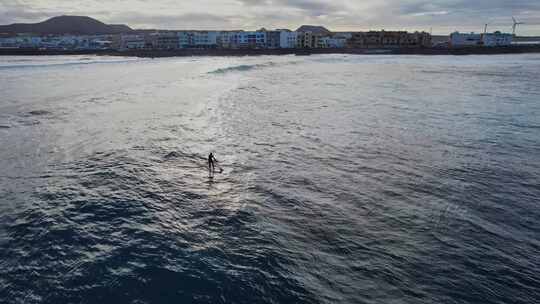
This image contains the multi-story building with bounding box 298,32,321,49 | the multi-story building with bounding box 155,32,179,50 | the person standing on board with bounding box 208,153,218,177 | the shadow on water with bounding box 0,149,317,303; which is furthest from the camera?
the multi-story building with bounding box 298,32,321,49

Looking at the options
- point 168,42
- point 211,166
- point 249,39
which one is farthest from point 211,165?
point 168,42

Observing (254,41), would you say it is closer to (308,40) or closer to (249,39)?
(249,39)

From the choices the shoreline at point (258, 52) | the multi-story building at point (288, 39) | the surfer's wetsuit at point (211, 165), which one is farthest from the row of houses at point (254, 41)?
the surfer's wetsuit at point (211, 165)

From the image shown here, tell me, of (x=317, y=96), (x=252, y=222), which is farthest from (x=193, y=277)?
(x=317, y=96)

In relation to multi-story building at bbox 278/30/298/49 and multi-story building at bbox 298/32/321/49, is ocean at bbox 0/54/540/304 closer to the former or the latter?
multi-story building at bbox 278/30/298/49

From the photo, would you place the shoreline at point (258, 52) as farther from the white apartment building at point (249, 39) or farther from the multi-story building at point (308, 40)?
the white apartment building at point (249, 39)

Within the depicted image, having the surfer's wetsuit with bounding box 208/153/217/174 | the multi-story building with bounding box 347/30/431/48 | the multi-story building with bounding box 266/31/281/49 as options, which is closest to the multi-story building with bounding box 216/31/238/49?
the multi-story building with bounding box 266/31/281/49

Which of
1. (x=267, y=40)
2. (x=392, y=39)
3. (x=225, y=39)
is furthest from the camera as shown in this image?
(x=225, y=39)

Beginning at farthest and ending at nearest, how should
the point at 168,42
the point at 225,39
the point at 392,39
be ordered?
the point at 225,39 < the point at 392,39 < the point at 168,42

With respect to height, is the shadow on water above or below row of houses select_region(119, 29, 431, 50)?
below

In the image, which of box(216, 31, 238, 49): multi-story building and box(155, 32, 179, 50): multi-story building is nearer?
box(155, 32, 179, 50): multi-story building
